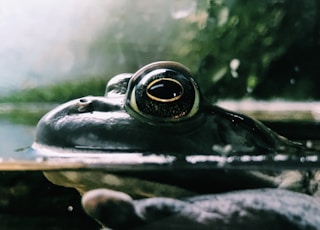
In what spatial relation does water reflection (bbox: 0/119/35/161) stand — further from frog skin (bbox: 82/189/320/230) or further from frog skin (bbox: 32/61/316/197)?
frog skin (bbox: 82/189/320/230)

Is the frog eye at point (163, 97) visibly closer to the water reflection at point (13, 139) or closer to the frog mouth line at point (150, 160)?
the frog mouth line at point (150, 160)

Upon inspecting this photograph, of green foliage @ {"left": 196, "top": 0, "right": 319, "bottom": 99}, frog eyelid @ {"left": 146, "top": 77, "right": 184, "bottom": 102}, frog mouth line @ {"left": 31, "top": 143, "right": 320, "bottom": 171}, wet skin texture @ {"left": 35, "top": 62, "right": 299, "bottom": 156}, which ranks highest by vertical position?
green foliage @ {"left": 196, "top": 0, "right": 319, "bottom": 99}

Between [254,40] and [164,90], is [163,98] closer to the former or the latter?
[164,90]

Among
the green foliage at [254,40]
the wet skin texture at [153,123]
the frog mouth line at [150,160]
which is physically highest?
the green foliage at [254,40]

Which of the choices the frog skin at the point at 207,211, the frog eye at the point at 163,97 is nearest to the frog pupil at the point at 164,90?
the frog eye at the point at 163,97

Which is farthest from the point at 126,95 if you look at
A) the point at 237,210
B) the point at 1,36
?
the point at 1,36

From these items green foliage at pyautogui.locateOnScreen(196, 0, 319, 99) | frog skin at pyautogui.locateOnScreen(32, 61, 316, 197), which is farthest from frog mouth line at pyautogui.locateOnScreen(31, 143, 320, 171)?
green foliage at pyautogui.locateOnScreen(196, 0, 319, 99)

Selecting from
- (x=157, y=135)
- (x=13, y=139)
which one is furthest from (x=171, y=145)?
(x=13, y=139)

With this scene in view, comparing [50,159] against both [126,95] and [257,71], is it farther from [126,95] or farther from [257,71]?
[257,71]
